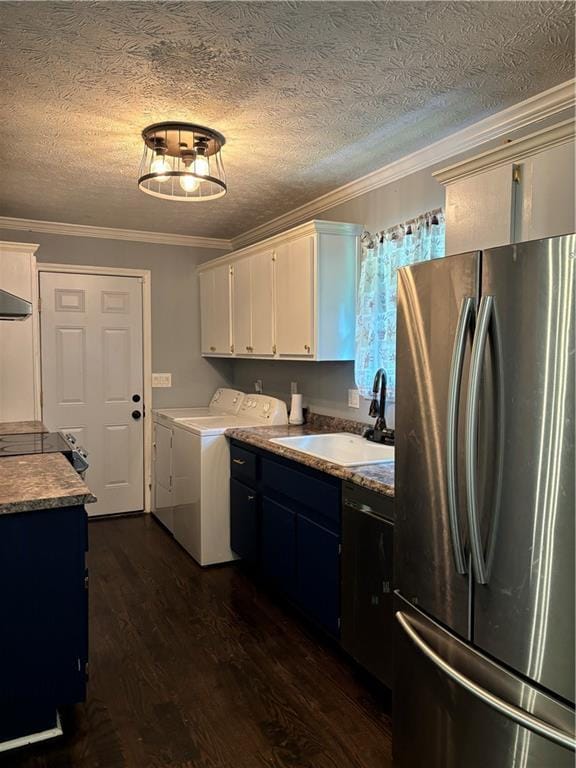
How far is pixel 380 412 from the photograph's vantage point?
309cm

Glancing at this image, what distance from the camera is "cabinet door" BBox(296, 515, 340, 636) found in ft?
8.44

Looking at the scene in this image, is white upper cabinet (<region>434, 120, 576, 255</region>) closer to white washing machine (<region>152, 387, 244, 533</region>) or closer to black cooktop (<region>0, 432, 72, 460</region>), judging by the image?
black cooktop (<region>0, 432, 72, 460</region>)

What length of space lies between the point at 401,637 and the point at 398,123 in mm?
2085

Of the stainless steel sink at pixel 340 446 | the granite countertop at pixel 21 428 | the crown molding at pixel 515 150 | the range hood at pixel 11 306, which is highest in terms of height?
the crown molding at pixel 515 150

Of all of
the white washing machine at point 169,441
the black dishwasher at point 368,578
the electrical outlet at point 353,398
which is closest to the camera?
the black dishwasher at point 368,578

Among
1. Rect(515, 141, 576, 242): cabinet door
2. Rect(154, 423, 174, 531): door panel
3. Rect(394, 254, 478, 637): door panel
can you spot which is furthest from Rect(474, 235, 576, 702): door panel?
Rect(154, 423, 174, 531): door panel

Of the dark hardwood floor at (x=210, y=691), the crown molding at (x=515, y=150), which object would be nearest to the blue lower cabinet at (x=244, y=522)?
the dark hardwood floor at (x=210, y=691)

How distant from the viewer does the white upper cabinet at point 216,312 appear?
449 centimetres

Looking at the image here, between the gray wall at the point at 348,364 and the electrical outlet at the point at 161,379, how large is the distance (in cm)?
79

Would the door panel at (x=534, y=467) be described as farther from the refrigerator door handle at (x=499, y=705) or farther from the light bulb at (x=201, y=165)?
the light bulb at (x=201, y=165)

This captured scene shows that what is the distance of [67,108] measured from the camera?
7.69ft

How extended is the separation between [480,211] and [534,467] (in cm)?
90

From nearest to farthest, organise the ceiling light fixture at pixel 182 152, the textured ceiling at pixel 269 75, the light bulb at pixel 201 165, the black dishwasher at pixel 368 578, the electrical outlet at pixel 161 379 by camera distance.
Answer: the textured ceiling at pixel 269 75
the black dishwasher at pixel 368 578
the ceiling light fixture at pixel 182 152
the light bulb at pixel 201 165
the electrical outlet at pixel 161 379

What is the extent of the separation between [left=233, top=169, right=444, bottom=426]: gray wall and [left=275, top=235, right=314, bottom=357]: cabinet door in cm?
34
